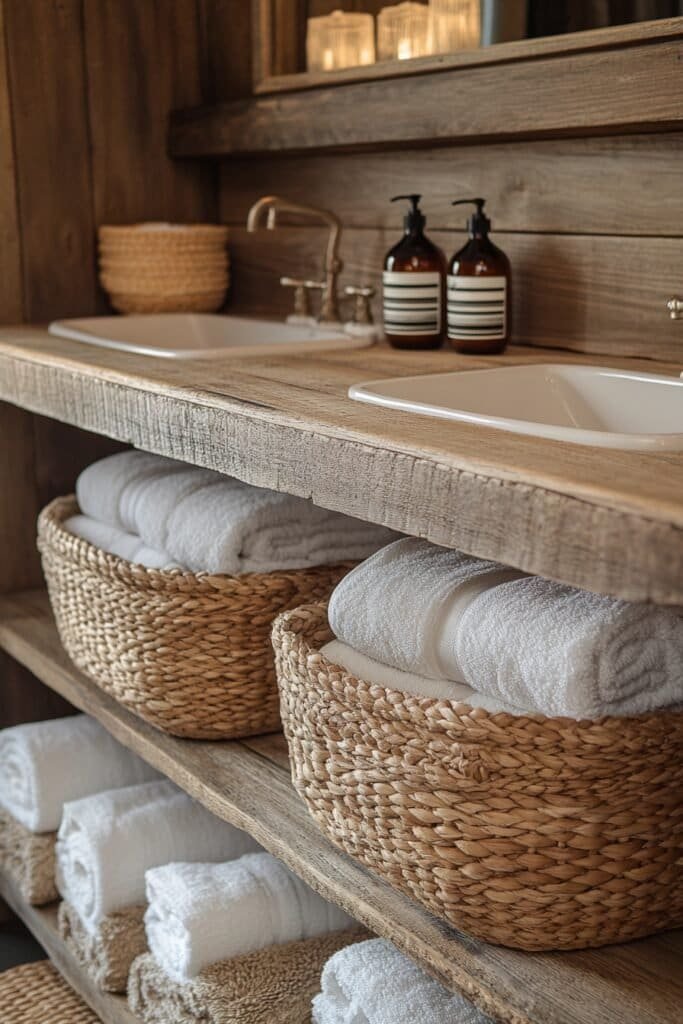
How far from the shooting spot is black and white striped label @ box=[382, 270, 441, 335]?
1.51m

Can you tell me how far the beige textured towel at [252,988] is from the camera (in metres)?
1.25

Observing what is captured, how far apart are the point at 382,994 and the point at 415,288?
81 centimetres

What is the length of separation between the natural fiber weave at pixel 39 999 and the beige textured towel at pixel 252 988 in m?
0.29

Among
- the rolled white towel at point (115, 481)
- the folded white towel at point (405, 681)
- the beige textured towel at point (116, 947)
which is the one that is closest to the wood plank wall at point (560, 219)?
the rolled white towel at point (115, 481)

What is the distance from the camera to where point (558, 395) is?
1.30 metres

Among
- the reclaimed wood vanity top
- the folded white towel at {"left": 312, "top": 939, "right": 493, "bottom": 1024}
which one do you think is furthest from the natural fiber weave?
the reclaimed wood vanity top

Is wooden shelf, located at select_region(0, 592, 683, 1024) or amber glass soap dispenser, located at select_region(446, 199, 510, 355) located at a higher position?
amber glass soap dispenser, located at select_region(446, 199, 510, 355)

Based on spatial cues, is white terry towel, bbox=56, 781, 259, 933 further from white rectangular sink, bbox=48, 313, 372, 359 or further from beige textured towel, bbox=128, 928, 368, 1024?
white rectangular sink, bbox=48, 313, 372, 359

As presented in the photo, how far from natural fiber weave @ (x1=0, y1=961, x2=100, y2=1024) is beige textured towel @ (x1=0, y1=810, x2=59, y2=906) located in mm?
96

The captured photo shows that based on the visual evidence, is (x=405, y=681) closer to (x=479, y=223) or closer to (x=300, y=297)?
(x=479, y=223)

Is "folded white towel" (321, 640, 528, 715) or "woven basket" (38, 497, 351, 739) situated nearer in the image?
"folded white towel" (321, 640, 528, 715)

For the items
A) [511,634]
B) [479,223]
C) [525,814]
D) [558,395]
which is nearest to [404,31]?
[479,223]

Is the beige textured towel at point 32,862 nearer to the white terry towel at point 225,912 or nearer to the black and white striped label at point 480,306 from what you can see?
the white terry towel at point 225,912

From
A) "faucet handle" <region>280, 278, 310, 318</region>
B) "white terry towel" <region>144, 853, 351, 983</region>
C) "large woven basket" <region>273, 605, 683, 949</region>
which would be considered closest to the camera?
"large woven basket" <region>273, 605, 683, 949</region>
